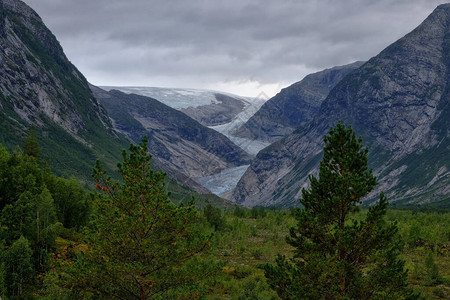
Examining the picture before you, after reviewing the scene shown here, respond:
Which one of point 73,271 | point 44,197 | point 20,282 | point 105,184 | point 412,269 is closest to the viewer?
point 73,271

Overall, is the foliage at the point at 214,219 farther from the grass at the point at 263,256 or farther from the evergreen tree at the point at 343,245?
the evergreen tree at the point at 343,245

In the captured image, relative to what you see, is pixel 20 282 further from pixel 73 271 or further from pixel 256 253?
pixel 256 253

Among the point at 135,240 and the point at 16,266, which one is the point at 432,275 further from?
the point at 16,266

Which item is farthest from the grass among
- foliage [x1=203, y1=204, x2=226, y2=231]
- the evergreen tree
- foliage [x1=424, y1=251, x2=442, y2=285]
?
the evergreen tree

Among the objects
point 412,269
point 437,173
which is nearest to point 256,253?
point 412,269

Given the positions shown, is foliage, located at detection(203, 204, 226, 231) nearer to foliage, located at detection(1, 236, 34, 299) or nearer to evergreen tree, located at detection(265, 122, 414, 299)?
foliage, located at detection(1, 236, 34, 299)

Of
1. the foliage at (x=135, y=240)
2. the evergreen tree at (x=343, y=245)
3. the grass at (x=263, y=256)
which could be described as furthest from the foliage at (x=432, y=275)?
the foliage at (x=135, y=240)

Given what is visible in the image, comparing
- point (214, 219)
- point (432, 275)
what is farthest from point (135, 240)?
point (214, 219)
